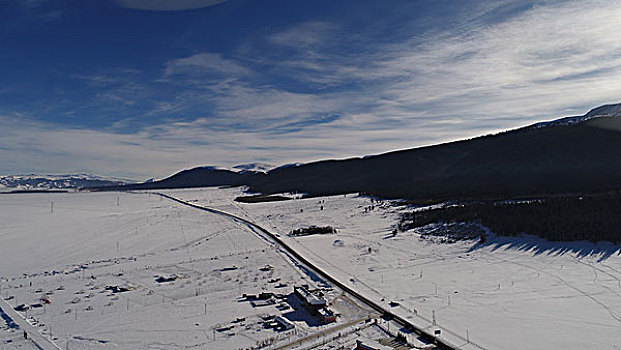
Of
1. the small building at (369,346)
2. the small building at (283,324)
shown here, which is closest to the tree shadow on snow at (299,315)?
the small building at (283,324)

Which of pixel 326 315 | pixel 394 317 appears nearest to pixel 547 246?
pixel 394 317

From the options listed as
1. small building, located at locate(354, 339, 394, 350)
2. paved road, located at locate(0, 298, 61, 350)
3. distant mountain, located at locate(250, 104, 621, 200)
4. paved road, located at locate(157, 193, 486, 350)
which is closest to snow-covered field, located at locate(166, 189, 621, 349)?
paved road, located at locate(157, 193, 486, 350)

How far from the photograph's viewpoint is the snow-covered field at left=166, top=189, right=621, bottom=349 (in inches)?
502

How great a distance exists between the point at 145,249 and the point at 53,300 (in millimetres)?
12022

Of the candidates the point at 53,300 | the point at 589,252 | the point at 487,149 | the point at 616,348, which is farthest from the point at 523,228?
the point at 487,149

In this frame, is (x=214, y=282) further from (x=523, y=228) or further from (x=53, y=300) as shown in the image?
(x=523, y=228)

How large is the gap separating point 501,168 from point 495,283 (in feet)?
183

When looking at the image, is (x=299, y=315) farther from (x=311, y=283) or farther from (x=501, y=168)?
(x=501, y=168)

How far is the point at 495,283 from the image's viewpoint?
1781cm

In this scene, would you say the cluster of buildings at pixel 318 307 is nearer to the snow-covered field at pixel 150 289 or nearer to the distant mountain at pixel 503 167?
the snow-covered field at pixel 150 289

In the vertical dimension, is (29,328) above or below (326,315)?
below

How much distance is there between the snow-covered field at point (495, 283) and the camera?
12.8 meters

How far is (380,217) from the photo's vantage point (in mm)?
40156

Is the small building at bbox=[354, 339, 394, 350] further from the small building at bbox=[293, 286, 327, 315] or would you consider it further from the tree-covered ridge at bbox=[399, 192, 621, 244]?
the tree-covered ridge at bbox=[399, 192, 621, 244]
